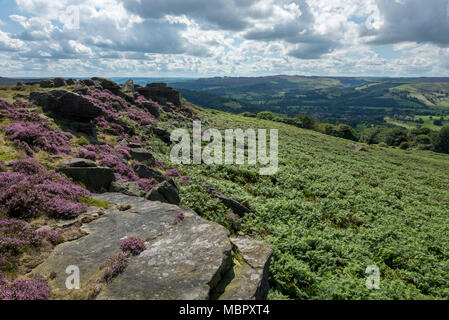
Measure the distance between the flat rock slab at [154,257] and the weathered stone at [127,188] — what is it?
11.1 feet

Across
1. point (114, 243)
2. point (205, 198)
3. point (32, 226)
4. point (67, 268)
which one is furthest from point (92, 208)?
point (205, 198)

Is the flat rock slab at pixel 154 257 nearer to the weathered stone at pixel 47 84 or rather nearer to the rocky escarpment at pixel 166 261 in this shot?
the rocky escarpment at pixel 166 261

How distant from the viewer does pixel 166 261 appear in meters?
7.89

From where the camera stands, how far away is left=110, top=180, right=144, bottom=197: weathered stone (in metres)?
14.4

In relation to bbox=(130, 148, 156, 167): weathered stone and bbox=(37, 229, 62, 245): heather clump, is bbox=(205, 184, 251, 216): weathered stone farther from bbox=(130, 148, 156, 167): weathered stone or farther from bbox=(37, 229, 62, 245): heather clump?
bbox=(37, 229, 62, 245): heather clump

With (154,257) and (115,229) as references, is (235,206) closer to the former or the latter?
(115,229)

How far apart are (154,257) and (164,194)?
6.98m

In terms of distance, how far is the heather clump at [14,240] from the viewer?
7.29 m

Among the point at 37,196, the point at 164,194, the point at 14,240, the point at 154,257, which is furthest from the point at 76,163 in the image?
the point at 154,257

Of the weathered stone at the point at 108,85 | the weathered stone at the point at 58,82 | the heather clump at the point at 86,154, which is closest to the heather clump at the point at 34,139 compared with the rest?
the heather clump at the point at 86,154

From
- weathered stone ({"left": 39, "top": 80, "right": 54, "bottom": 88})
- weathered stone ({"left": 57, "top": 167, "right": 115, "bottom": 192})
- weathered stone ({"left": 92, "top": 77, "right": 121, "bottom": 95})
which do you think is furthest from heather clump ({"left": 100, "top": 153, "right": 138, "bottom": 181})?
weathered stone ({"left": 92, "top": 77, "right": 121, "bottom": 95})
